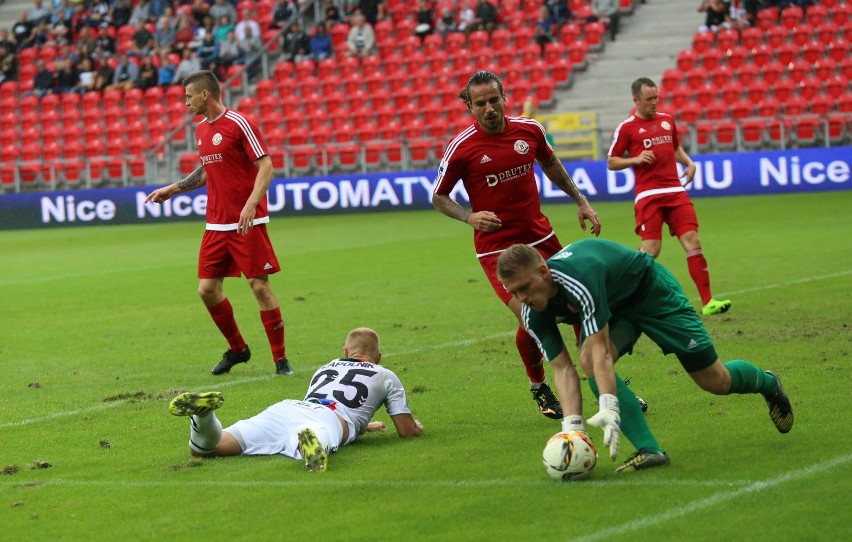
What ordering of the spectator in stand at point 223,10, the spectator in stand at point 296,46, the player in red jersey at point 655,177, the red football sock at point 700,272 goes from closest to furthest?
1. the red football sock at point 700,272
2. the player in red jersey at point 655,177
3. the spectator in stand at point 296,46
4. the spectator in stand at point 223,10

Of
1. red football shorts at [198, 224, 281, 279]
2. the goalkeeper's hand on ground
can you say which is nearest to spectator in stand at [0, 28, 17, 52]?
red football shorts at [198, 224, 281, 279]

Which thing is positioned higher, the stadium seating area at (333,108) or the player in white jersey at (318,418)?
the player in white jersey at (318,418)

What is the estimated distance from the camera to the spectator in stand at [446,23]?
32.8 m

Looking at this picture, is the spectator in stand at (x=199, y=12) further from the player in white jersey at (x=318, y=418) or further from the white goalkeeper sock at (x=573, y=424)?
the white goalkeeper sock at (x=573, y=424)

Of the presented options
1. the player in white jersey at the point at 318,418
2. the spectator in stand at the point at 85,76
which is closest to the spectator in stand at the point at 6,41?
the spectator in stand at the point at 85,76

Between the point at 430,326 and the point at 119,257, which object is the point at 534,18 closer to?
the point at 119,257

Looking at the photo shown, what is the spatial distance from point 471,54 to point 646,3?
4856 mm

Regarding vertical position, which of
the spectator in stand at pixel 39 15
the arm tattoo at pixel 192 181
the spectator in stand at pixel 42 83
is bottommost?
the spectator in stand at pixel 42 83

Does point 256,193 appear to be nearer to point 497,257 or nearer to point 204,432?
point 497,257

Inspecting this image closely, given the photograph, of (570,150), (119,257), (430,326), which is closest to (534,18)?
(570,150)

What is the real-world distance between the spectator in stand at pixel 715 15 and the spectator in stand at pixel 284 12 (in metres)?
10.8

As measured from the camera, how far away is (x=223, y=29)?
34.2 meters

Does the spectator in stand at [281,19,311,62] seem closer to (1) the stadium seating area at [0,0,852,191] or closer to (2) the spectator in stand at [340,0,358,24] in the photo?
(1) the stadium seating area at [0,0,852,191]

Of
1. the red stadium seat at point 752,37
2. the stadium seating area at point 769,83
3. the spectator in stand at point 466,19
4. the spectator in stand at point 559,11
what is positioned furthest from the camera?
the spectator in stand at point 466,19
